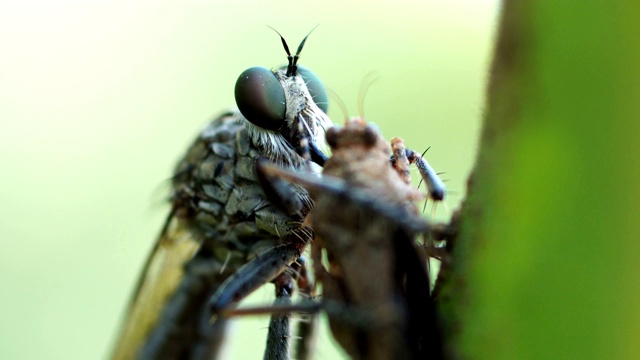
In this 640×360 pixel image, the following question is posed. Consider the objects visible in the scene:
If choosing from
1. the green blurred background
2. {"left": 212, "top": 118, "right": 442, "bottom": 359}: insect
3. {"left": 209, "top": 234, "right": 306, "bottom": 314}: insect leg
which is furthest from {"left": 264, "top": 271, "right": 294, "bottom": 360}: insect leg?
the green blurred background

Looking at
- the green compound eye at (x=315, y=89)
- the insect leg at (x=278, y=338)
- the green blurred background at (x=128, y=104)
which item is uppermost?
the green blurred background at (x=128, y=104)

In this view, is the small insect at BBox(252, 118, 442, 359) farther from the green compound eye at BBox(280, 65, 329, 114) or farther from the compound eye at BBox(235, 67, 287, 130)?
the green compound eye at BBox(280, 65, 329, 114)

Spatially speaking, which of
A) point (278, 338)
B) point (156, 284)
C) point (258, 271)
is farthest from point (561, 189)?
point (156, 284)

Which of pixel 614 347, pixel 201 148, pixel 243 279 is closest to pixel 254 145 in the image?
pixel 201 148

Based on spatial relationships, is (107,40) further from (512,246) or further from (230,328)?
(512,246)

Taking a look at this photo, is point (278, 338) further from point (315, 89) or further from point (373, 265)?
point (373, 265)

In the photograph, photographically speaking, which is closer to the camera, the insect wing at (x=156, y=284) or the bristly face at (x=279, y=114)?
the bristly face at (x=279, y=114)

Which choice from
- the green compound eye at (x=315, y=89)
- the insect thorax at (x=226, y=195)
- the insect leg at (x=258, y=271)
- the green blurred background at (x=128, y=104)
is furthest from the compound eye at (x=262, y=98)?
the green blurred background at (x=128, y=104)

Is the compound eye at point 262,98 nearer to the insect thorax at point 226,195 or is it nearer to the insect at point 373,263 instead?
the insect thorax at point 226,195
